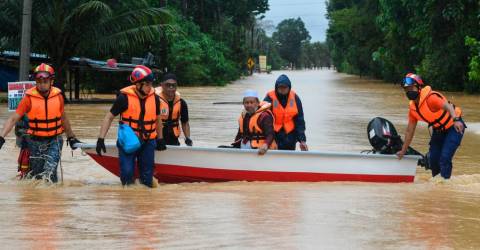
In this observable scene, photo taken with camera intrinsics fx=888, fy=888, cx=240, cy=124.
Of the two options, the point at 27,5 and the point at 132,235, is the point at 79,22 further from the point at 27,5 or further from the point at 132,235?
the point at 132,235

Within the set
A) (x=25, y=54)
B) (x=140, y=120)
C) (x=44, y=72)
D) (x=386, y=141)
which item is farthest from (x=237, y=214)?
(x=25, y=54)

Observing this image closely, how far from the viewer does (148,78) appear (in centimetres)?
1010

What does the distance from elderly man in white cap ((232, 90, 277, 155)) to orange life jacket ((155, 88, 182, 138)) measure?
93 centimetres

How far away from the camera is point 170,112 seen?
1165 cm

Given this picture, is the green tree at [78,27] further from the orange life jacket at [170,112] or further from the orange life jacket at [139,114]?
the orange life jacket at [139,114]

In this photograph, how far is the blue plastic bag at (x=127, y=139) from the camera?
10172 mm

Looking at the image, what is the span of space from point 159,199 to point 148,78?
139cm

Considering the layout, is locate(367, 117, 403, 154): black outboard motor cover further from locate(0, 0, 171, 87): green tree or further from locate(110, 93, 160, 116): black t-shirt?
locate(0, 0, 171, 87): green tree

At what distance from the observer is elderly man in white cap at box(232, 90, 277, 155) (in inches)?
434

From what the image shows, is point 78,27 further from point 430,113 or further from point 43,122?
point 430,113

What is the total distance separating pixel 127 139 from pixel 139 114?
0.34 metres

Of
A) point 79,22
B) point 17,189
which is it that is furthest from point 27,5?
point 17,189

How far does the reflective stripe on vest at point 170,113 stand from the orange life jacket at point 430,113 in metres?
3.06

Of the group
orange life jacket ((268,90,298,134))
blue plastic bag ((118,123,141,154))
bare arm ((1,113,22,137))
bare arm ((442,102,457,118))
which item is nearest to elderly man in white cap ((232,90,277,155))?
orange life jacket ((268,90,298,134))
